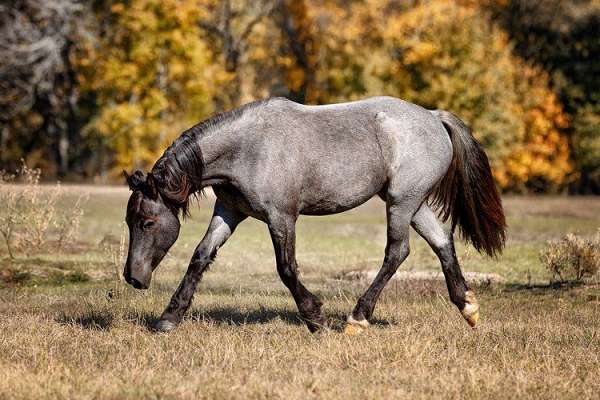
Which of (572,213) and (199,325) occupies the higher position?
(199,325)

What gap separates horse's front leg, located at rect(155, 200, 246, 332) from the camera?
8.18 meters

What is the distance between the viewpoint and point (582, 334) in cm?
811

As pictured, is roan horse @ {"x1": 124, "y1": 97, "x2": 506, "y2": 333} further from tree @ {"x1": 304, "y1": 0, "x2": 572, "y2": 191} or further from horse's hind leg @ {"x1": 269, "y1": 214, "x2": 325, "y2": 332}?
tree @ {"x1": 304, "y1": 0, "x2": 572, "y2": 191}

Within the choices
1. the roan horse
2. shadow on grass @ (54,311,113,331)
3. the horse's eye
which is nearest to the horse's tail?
the roan horse

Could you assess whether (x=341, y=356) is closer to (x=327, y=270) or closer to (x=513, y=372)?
(x=513, y=372)

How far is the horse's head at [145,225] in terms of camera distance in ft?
25.7

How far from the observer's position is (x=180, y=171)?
7867mm

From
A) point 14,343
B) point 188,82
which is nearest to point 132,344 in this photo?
point 14,343

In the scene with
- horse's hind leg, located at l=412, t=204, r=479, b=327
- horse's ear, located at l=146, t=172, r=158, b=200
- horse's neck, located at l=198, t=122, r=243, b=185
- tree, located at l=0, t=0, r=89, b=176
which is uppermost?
horse's neck, located at l=198, t=122, r=243, b=185

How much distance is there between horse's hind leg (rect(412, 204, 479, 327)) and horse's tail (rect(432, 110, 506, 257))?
22cm

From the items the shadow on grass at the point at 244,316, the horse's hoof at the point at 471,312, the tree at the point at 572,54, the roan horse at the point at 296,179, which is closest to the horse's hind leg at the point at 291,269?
the roan horse at the point at 296,179

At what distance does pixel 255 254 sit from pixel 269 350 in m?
9.56

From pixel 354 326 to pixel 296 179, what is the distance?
144 cm

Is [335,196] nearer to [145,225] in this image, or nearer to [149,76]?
[145,225]
